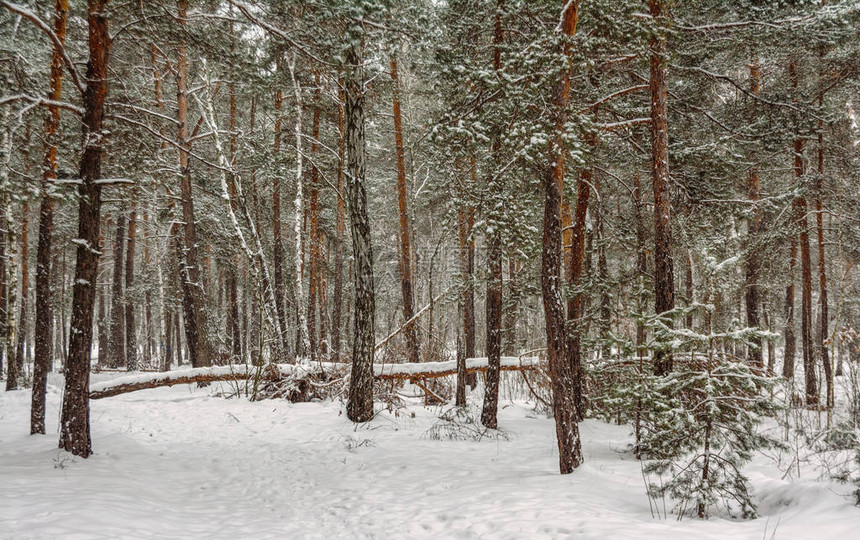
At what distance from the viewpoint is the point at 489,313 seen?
898cm

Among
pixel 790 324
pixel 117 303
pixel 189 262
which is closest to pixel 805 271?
pixel 790 324

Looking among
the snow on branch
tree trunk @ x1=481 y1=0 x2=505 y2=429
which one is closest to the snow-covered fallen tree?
tree trunk @ x1=481 y1=0 x2=505 y2=429

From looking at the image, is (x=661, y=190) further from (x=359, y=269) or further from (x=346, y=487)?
(x=346, y=487)

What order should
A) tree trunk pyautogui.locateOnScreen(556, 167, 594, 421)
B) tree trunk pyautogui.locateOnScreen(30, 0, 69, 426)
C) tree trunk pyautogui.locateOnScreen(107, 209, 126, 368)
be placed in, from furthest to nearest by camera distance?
tree trunk pyautogui.locateOnScreen(107, 209, 126, 368), tree trunk pyautogui.locateOnScreen(556, 167, 594, 421), tree trunk pyautogui.locateOnScreen(30, 0, 69, 426)

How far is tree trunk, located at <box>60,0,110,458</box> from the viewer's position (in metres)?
6.34

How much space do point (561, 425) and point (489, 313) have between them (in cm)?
338

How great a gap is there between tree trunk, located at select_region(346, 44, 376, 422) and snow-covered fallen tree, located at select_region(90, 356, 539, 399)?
5.87 feet

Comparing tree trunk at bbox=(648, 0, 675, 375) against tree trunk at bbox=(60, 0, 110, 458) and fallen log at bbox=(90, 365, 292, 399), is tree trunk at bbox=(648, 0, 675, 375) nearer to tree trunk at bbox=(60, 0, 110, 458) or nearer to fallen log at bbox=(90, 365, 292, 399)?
tree trunk at bbox=(60, 0, 110, 458)

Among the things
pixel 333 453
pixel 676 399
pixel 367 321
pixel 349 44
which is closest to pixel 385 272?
pixel 367 321

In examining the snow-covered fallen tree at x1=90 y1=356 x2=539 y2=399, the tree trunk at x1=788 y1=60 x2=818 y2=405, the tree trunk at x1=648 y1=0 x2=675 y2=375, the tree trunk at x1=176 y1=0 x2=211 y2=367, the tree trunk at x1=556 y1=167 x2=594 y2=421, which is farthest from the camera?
the tree trunk at x1=176 y1=0 x2=211 y2=367

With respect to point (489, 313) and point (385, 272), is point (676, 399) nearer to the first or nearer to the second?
point (489, 313)

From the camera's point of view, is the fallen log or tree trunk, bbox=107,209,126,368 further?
tree trunk, bbox=107,209,126,368

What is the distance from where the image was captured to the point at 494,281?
8.28 meters

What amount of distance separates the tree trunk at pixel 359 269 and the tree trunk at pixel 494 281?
7.89ft
